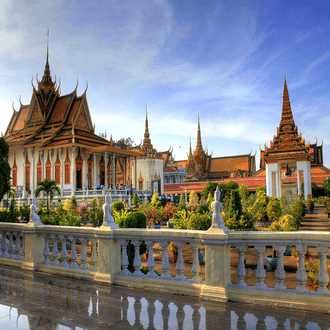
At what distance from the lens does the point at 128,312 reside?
4.07 m

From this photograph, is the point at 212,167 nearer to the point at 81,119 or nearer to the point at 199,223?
the point at 81,119

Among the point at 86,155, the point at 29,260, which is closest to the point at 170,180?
the point at 86,155

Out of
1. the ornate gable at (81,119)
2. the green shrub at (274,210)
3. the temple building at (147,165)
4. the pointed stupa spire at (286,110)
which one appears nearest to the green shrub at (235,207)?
the green shrub at (274,210)

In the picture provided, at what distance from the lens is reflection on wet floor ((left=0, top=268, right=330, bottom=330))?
3.64m

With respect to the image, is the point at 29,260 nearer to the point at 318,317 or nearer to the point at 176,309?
the point at 176,309

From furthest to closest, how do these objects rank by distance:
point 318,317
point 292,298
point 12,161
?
point 12,161 < point 292,298 < point 318,317

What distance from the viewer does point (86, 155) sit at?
107 feet

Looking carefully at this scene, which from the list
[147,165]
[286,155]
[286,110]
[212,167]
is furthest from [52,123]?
[212,167]

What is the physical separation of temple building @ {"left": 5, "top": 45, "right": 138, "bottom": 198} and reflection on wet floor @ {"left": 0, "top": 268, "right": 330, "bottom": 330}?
2418 centimetres

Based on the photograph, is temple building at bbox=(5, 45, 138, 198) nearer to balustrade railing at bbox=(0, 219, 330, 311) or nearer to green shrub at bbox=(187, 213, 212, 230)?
green shrub at bbox=(187, 213, 212, 230)

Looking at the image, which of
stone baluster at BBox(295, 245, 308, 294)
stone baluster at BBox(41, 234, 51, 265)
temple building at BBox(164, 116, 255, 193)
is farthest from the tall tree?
temple building at BBox(164, 116, 255, 193)

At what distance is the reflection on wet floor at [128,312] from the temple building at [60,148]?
24184mm

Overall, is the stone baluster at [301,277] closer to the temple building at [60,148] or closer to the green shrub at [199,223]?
the green shrub at [199,223]

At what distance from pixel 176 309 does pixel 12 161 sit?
36080 mm
